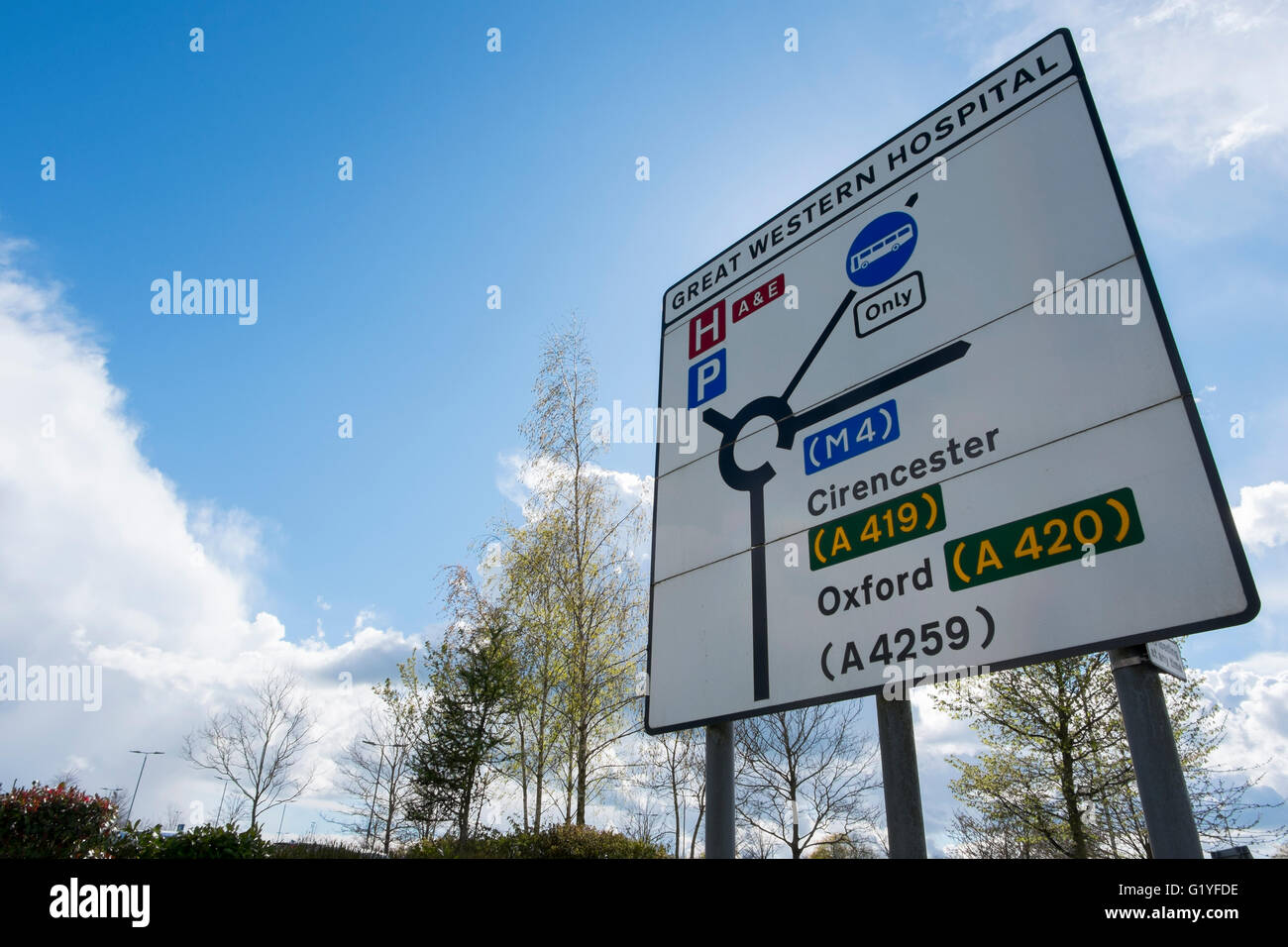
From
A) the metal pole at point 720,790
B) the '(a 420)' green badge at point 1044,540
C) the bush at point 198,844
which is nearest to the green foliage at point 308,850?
the bush at point 198,844

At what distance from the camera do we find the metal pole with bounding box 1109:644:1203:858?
241 centimetres

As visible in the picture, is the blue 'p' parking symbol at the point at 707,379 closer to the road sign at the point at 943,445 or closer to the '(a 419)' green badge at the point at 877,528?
the road sign at the point at 943,445

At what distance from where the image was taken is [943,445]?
11.7 feet

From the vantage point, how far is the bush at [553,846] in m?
13.2

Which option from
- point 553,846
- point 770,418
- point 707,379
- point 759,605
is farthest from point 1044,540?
point 553,846

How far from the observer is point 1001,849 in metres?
18.2

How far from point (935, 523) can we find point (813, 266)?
2117mm

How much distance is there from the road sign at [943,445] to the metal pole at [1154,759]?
156 millimetres

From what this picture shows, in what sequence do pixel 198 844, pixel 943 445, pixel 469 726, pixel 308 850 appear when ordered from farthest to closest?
1. pixel 469 726
2. pixel 308 850
3. pixel 198 844
4. pixel 943 445

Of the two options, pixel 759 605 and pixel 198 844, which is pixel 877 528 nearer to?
pixel 759 605

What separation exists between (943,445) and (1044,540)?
27.8 inches

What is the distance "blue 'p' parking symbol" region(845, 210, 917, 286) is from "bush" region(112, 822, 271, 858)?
35.1 ft
